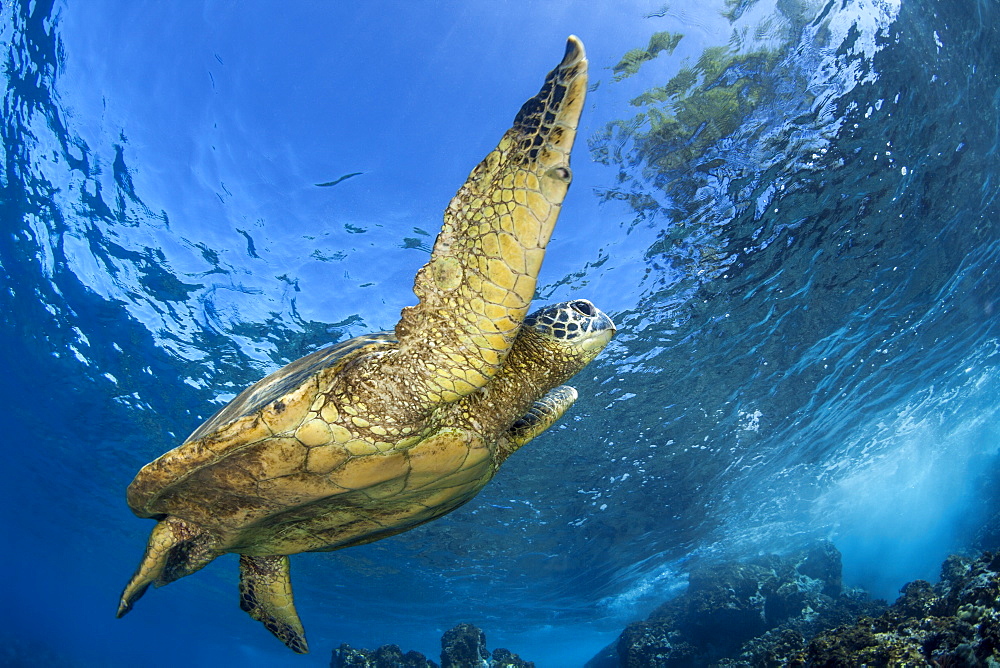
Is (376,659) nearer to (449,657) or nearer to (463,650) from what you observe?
(449,657)

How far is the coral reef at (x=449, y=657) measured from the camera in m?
11.0

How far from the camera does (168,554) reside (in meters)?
3.76

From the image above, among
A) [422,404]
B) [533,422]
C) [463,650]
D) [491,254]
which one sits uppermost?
[533,422]

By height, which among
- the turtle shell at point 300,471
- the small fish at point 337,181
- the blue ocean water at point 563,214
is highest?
the blue ocean water at point 563,214

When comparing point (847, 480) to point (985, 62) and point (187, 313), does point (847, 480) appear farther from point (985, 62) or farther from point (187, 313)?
point (187, 313)

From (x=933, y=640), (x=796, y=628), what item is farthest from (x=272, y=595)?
(x=796, y=628)

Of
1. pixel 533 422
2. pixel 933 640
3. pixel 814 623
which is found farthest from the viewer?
pixel 814 623

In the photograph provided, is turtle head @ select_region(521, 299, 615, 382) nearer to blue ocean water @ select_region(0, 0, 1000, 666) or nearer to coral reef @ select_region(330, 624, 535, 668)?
blue ocean water @ select_region(0, 0, 1000, 666)

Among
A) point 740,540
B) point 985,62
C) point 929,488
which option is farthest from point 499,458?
point 929,488

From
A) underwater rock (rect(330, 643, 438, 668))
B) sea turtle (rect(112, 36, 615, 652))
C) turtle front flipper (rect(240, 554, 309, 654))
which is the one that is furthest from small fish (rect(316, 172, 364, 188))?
underwater rock (rect(330, 643, 438, 668))

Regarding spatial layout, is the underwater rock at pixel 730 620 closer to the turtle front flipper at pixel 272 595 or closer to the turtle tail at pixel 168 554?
the turtle front flipper at pixel 272 595

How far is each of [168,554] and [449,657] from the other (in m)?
9.69

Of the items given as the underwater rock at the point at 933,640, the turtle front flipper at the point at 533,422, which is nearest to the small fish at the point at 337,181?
the turtle front flipper at the point at 533,422

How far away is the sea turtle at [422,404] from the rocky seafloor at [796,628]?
381 cm
